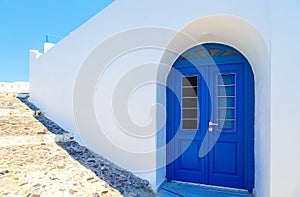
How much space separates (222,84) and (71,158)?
3383 mm

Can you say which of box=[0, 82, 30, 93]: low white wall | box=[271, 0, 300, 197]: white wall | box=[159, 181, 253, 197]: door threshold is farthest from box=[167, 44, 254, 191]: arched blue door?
box=[0, 82, 30, 93]: low white wall

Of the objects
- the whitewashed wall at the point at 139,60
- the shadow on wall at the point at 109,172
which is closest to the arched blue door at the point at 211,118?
the whitewashed wall at the point at 139,60

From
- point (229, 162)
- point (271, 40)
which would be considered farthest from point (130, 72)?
point (229, 162)

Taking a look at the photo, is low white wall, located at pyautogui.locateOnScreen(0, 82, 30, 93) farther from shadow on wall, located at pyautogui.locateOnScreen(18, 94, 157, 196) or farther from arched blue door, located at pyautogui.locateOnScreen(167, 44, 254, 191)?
arched blue door, located at pyautogui.locateOnScreen(167, 44, 254, 191)

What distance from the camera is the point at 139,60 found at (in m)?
3.84

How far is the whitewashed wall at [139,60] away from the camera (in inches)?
121

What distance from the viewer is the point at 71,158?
12.5 ft

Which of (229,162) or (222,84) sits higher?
(222,84)

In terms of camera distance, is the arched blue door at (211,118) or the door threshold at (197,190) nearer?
the door threshold at (197,190)

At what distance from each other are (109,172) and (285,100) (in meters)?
3.09

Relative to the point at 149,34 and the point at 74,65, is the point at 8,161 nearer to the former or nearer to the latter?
the point at 74,65

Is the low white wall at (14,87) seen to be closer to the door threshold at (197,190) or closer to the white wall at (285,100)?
the door threshold at (197,190)

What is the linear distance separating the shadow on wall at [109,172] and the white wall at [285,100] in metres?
2.16

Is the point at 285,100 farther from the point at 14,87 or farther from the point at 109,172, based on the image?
the point at 14,87
